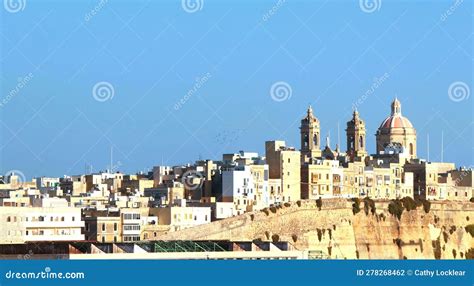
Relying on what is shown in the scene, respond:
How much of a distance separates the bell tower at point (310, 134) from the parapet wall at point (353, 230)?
661 centimetres

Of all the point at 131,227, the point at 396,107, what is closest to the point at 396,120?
the point at 396,107

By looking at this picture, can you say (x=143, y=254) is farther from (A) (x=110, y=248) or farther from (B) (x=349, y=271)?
(B) (x=349, y=271)

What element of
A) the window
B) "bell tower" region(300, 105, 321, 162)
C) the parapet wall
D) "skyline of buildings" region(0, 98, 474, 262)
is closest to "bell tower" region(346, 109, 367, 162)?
"skyline of buildings" region(0, 98, 474, 262)

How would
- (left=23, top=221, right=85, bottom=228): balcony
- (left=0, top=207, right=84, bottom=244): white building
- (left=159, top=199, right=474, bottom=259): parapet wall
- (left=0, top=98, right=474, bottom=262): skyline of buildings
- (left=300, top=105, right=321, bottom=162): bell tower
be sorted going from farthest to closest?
(left=300, top=105, right=321, bottom=162): bell tower
(left=159, top=199, right=474, bottom=259): parapet wall
(left=0, top=98, right=474, bottom=262): skyline of buildings
(left=23, top=221, right=85, bottom=228): balcony
(left=0, top=207, right=84, bottom=244): white building

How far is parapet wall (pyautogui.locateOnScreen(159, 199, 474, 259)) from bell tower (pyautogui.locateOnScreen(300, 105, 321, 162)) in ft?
21.7

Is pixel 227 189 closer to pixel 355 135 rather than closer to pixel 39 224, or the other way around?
pixel 39 224

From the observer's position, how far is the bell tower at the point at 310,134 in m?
75.5

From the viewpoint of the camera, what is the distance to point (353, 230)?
220ft

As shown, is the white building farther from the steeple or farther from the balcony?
the steeple

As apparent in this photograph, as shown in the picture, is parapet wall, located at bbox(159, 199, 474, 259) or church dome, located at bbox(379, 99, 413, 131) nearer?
parapet wall, located at bbox(159, 199, 474, 259)

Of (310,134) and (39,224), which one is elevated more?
(310,134)

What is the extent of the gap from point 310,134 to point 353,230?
966 centimetres

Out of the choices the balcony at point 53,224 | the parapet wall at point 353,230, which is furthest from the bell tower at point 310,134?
the balcony at point 53,224

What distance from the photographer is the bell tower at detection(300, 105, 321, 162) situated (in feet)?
248
